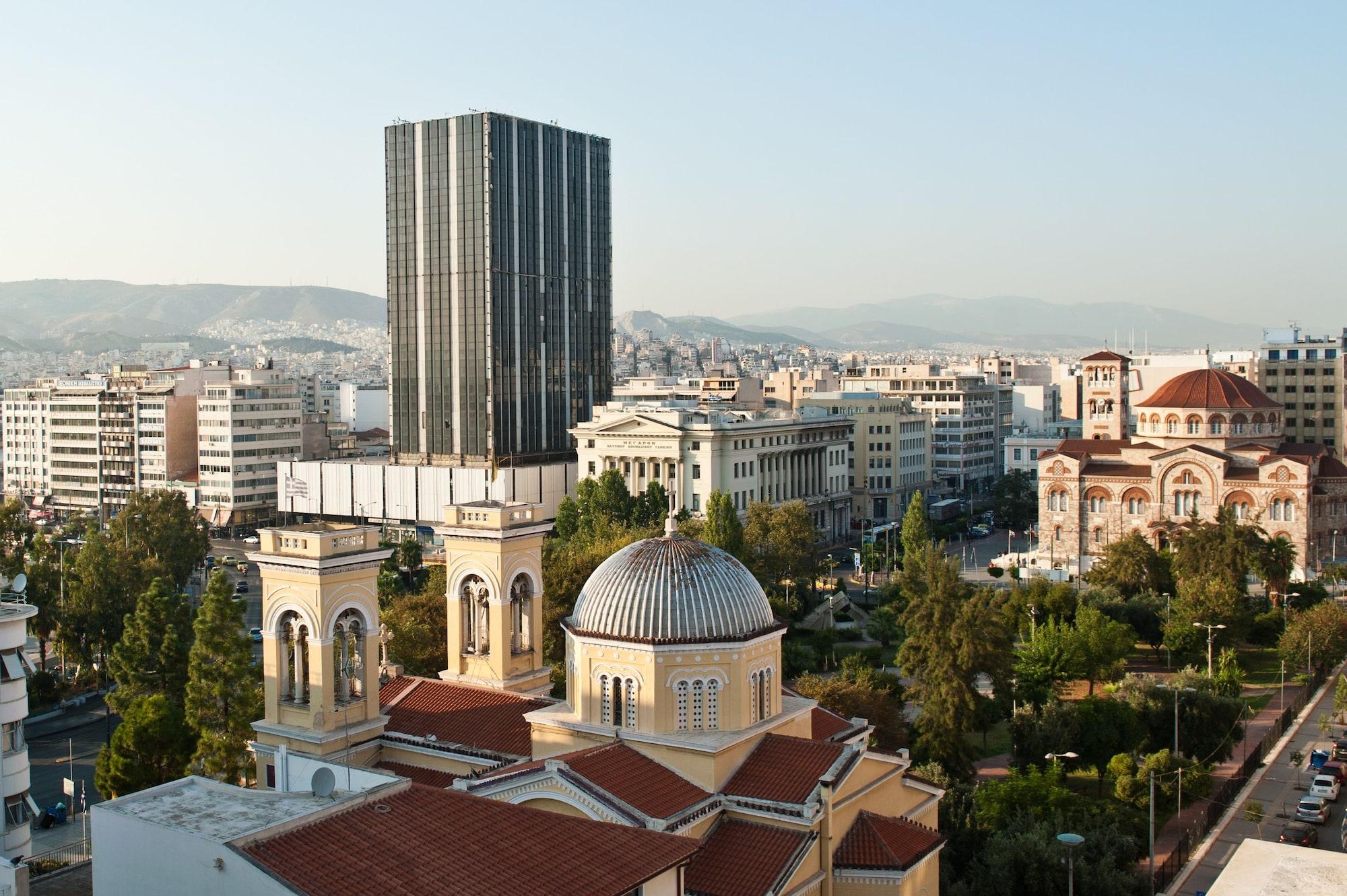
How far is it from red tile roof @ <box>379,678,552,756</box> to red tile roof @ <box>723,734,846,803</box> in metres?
4.80

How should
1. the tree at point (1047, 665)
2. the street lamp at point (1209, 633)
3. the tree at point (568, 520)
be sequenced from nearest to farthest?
the tree at point (1047, 665) → the street lamp at point (1209, 633) → the tree at point (568, 520)

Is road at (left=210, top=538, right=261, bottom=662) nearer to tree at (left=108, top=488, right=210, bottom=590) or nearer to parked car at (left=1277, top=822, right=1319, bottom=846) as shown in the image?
tree at (left=108, top=488, right=210, bottom=590)

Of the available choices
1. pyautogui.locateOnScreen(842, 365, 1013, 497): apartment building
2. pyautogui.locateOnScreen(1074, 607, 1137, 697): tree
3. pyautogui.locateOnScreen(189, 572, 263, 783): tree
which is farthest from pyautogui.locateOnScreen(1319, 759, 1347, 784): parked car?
pyautogui.locateOnScreen(842, 365, 1013, 497): apartment building

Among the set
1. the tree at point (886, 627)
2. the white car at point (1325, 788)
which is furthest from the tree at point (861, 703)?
the tree at point (886, 627)

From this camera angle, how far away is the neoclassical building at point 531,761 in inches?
672

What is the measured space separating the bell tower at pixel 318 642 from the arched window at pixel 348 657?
0.02 meters

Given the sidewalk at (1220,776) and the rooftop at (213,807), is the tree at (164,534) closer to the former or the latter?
the rooftop at (213,807)

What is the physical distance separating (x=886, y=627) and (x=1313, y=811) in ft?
76.7

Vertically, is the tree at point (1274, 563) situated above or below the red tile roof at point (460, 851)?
below

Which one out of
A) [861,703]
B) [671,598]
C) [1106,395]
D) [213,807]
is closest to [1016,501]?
[1106,395]

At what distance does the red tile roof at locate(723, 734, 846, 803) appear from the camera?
22734mm

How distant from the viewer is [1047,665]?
140 ft

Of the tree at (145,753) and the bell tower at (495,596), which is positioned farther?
the tree at (145,753)

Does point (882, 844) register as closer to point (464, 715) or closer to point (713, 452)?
point (464, 715)
